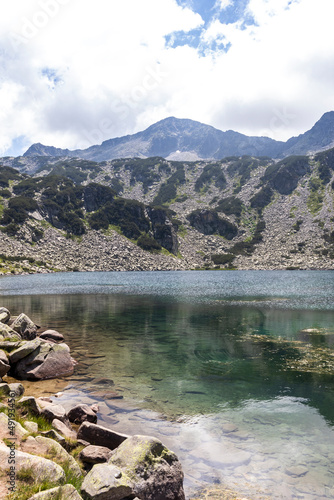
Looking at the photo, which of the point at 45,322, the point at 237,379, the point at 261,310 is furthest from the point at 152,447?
the point at 261,310

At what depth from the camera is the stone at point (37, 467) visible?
7.23m

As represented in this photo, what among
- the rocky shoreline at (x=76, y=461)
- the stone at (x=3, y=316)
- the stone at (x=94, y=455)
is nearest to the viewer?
the rocky shoreline at (x=76, y=461)

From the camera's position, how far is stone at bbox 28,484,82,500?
629cm

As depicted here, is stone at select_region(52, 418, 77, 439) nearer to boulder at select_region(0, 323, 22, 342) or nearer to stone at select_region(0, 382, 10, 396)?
stone at select_region(0, 382, 10, 396)

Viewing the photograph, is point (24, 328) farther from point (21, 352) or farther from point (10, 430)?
point (10, 430)

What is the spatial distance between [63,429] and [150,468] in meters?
4.56

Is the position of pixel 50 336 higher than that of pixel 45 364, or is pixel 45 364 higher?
pixel 45 364

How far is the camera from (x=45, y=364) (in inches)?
803

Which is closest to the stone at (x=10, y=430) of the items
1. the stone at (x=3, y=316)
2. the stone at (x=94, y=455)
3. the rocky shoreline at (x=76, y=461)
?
the rocky shoreline at (x=76, y=461)

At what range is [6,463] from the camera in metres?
7.39

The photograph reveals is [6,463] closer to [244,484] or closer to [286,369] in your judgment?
[244,484]

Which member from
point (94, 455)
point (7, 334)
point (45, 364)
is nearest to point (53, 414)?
point (94, 455)

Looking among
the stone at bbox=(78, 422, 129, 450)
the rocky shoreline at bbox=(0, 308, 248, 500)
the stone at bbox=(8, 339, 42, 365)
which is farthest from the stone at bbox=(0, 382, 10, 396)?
the stone at bbox=(8, 339, 42, 365)

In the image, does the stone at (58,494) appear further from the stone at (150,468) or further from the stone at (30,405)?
the stone at (30,405)
